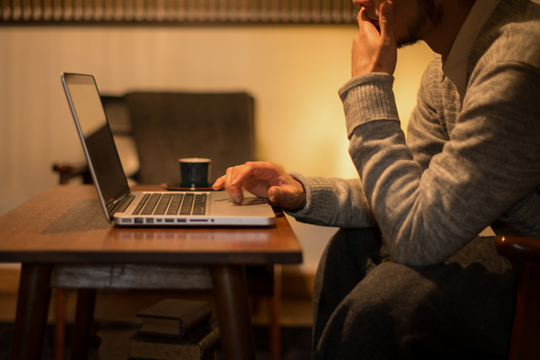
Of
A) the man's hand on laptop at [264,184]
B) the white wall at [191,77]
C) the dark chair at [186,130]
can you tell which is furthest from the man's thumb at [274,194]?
the white wall at [191,77]

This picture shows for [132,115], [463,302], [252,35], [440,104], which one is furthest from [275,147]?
[463,302]

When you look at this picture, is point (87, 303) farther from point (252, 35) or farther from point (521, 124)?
point (252, 35)

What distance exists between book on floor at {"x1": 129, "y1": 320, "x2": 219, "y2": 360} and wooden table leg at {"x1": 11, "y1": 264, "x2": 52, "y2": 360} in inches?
9.6

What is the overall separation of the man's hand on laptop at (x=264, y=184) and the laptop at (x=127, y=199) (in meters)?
0.02

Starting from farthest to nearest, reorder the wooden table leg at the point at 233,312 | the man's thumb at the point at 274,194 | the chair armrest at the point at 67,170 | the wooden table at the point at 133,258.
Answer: the chair armrest at the point at 67,170 → the man's thumb at the point at 274,194 → the wooden table leg at the point at 233,312 → the wooden table at the point at 133,258

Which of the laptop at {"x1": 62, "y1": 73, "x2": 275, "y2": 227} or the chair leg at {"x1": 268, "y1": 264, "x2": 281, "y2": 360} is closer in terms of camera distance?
the laptop at {"x1": 62, "y1": 73, "x2": 275, "y2": 227}

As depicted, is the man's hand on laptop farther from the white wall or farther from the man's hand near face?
the white wall

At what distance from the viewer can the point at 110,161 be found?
2.82ft

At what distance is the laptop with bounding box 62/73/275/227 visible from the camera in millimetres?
663

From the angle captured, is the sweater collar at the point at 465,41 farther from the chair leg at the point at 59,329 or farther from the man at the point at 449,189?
the chair leg at the point at 59,329

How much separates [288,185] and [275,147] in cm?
138

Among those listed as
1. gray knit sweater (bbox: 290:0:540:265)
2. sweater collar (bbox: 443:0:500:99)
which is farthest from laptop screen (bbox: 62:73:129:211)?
sweater collar (bbox: 443:0:500:99)

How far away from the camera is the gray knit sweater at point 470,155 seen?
0.65 m

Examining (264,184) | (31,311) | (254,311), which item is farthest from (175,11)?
(31,311)
